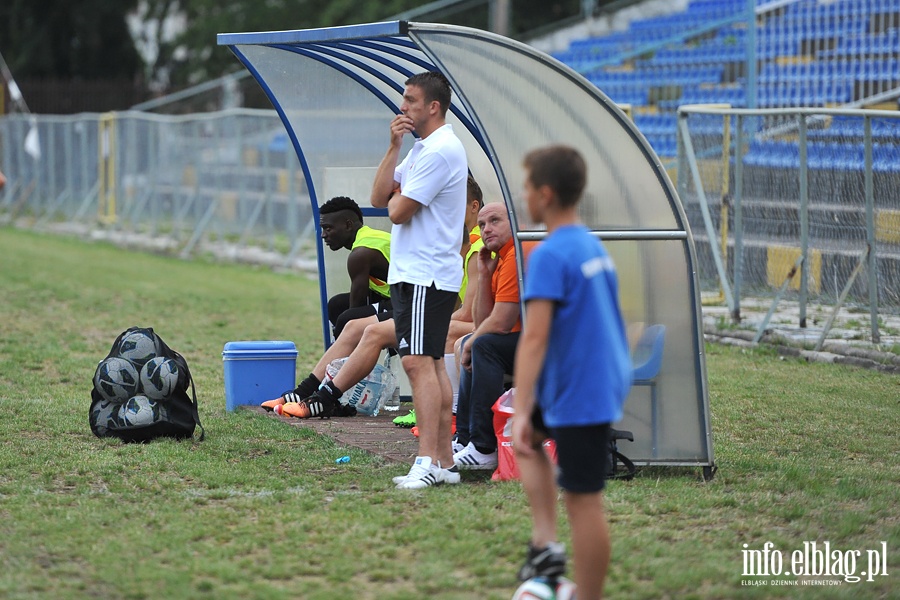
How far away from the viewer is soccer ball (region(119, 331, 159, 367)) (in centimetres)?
690

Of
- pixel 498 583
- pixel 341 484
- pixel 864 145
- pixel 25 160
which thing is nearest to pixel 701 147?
pixel 864 145

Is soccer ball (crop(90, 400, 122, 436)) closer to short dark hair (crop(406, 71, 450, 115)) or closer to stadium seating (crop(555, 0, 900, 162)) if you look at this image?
short dark hair (crop(406, 71, 450, 115))

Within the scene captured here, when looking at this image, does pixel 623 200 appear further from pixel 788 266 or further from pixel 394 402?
pixel 788 266

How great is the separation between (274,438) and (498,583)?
2909mm

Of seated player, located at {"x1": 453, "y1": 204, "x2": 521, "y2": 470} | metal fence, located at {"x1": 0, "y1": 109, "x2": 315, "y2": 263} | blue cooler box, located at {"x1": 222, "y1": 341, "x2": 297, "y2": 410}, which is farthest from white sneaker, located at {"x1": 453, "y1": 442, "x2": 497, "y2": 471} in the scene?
metal fence, located at {"x1": 0, "y1": 109, "x2": 315, "y2": 263}

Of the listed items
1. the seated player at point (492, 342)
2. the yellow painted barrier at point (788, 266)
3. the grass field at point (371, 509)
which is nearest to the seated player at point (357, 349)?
the grass field at point (371, 509)

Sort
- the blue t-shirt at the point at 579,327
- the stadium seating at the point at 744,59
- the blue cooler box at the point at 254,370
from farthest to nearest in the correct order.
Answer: the stadium seating at the point at 744,59 < the blue cooler box at the point at 254,370 < the blue t-shirt at the point at 579,327

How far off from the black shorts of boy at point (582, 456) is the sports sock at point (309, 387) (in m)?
3.98

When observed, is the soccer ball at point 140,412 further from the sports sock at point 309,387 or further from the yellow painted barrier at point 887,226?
the yellow painted barrier at point 887,226

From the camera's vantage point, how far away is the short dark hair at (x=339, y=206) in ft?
26.6

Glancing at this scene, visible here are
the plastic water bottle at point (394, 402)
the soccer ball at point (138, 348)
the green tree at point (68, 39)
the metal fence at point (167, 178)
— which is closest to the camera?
the soccer ball at point (138, 348)

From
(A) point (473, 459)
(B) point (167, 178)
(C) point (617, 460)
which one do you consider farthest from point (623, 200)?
(B) point (167, 178)

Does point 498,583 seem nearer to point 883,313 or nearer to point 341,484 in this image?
point 341,484

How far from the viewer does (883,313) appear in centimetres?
984
